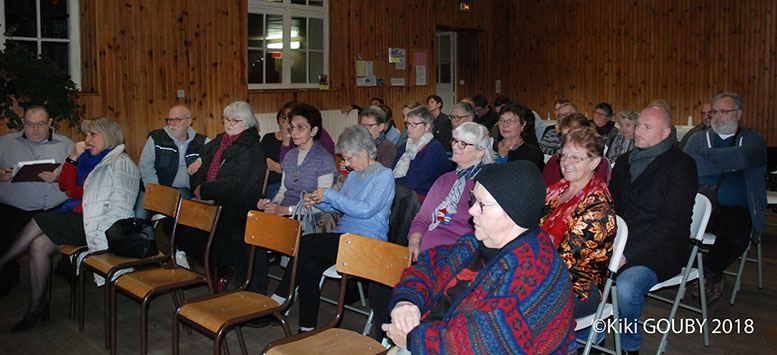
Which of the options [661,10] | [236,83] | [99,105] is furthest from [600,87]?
[99,105]

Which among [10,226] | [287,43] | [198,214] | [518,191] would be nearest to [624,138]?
[198,214]

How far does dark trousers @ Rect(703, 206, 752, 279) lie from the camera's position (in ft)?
14.0

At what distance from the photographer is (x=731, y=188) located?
4500 millimetres

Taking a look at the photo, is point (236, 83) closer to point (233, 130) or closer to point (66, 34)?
point (66, 34)

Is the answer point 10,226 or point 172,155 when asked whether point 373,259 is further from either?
point 10,226

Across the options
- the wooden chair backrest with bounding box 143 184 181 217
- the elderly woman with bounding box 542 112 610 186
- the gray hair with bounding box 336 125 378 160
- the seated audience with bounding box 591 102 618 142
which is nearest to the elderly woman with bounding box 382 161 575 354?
the gray hair with bounding box 336 125 378 160

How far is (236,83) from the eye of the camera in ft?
26.6

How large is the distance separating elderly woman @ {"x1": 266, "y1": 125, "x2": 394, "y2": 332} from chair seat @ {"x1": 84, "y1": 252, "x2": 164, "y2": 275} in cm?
90

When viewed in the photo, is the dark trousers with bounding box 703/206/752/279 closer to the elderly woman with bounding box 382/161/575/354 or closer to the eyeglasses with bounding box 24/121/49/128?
the elderly woman with bounding box 382/161/575/354

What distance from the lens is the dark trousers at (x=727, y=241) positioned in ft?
14.0

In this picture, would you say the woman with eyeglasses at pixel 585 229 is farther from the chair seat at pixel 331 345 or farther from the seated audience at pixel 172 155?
the seated audience at pixel 172 155

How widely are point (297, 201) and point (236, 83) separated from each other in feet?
14.1

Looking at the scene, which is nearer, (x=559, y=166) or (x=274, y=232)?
(x=274, y=232)

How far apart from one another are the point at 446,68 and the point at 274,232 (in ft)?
30.7
